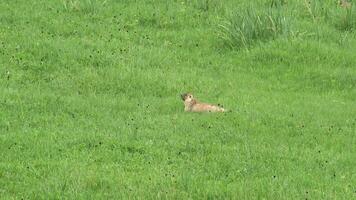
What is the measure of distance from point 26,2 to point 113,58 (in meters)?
3.96

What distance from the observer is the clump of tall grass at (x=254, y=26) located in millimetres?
14195

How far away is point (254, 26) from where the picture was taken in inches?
559

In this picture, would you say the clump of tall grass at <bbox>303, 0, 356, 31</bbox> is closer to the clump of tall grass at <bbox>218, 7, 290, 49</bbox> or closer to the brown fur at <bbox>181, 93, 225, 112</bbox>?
the clump of tall grass at <bbox>218, 7, 290, 49</bbox>

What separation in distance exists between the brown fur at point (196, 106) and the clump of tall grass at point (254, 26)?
11.9ft

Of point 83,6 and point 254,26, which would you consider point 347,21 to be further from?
point 83,6

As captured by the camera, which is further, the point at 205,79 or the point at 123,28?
Result: the point at 123,28

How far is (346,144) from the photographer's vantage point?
950 centimetres

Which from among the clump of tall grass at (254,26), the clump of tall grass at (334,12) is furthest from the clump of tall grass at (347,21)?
the clump of tall grass at (254,26)

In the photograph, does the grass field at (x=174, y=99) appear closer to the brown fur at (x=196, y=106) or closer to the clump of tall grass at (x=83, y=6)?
the clump of tall grass at (x=83, y=6)

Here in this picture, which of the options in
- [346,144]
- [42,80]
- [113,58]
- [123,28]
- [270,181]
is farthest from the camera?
[123,28]

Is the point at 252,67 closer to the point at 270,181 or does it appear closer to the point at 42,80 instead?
the point at 42,80

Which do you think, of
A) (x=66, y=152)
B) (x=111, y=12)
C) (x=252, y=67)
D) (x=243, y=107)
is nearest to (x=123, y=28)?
(x=111, y=12)

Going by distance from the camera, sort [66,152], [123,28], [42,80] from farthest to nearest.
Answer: [123,28]
[42,80]
[66,152]

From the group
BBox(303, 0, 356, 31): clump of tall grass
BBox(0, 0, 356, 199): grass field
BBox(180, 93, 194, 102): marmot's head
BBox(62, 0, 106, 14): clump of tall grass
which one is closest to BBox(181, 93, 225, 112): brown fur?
BBox(180, 93, 194, 102): marmot's head
